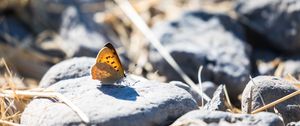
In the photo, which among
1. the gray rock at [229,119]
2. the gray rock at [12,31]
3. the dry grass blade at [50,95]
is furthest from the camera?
the gray rock at [12,31]

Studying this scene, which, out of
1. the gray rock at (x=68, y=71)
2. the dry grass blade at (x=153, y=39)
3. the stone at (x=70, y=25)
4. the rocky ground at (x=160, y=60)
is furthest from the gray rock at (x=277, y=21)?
the gray rock at (x=68, y=71)

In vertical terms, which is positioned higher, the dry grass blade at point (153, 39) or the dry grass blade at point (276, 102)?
the dry grass blade at point (153, 39)

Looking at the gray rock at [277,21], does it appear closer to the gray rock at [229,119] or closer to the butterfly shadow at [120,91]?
the butterfly shadow at [120,91]

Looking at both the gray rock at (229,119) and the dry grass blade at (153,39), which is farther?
the dry grass blade at (153,39)

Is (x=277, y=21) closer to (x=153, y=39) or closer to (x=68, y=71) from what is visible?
(x=153, y=39)

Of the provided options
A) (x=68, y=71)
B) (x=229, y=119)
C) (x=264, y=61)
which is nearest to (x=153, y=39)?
(x=264, y=61)

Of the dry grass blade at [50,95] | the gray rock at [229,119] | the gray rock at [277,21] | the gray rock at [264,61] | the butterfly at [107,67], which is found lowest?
the gray rock at [229,119]
